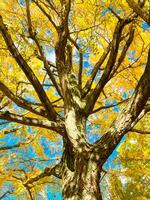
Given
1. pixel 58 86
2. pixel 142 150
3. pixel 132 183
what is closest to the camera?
pixel 58 86

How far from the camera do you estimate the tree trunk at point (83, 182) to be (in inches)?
140

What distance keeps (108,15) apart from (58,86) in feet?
4.90

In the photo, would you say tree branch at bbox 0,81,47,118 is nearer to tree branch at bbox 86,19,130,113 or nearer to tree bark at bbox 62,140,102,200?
tree branch at bbox 86,19,130,113

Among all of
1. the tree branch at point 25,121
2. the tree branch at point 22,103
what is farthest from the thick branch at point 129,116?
the tree branch at point 22,103

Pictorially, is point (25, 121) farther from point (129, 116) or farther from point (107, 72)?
point (107, 72)

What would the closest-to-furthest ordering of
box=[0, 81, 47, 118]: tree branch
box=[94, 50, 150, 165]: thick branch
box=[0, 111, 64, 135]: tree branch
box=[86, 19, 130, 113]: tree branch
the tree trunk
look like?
the tree trunk → box=[94, 50, 150, 165]: thick branch → box=[0, 111, 64, 135]: tree branch → box=[0, 81, 47, 118]: tree branch → box=[86, 19, 130, 113]: tree branch

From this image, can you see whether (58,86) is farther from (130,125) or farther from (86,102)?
(130,125)

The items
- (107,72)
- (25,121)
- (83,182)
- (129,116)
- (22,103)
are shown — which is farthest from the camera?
(107,72)

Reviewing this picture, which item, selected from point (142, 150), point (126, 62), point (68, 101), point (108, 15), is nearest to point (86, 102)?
point (68, 101)

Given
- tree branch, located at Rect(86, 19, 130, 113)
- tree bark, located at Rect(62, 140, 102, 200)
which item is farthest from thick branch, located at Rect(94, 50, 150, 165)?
tree branch, located at Rect(86, 19, 130, 113)

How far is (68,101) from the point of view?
480 centimetres

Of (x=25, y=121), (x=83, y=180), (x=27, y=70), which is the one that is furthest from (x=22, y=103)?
(x=83, y=180)

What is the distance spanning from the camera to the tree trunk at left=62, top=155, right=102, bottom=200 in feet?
11.7

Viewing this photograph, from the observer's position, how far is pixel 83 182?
11.8ft
